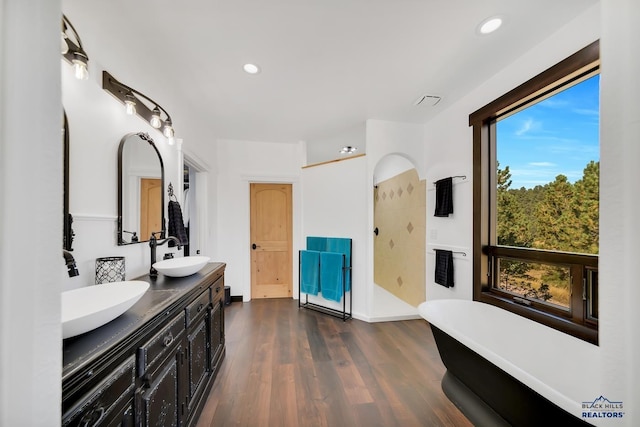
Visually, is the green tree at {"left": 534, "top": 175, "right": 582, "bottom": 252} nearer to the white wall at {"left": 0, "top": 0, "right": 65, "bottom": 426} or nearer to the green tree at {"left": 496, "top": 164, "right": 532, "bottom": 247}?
the green tree at {"left": 496, "top": 164, "right": 532, "bottom": 247}

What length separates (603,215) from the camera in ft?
1.67

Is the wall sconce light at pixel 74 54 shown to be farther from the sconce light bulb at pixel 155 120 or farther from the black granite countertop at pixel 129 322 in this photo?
the black granite countertop at pixel 129 322

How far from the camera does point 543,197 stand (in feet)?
6.20

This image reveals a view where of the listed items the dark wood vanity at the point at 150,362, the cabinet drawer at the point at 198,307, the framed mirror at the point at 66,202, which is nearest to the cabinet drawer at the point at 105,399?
the dark wood vanity at the point at 150,362

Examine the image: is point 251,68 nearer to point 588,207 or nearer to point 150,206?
point 150,206

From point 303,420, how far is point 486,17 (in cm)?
286

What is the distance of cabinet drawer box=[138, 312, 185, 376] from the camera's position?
0.96 meters

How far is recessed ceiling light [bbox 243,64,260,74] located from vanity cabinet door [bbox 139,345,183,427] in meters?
2.10

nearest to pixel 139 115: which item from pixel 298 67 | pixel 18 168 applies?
pixel 298 67

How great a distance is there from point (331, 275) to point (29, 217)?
10.0 ft

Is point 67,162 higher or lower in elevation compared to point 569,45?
lower

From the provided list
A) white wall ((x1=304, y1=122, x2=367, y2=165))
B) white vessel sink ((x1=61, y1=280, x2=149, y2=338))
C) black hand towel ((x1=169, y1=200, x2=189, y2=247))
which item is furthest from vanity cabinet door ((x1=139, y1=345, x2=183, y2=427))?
white wall ((x1=304, y1=122, x2=367, y2=165))

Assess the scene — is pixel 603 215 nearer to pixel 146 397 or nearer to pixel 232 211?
pixel 146 397

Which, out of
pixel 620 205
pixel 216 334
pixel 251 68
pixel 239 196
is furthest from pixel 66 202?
pixel 239 196
